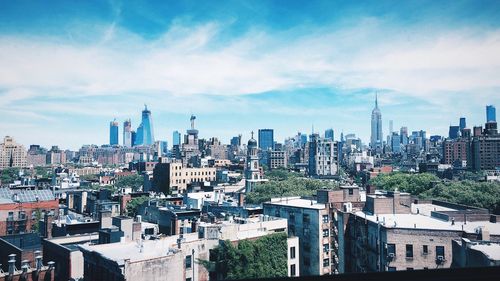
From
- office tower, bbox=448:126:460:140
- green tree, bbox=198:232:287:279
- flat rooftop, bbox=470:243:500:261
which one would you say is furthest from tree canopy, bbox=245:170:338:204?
office tower, bbox=448:126:460:140

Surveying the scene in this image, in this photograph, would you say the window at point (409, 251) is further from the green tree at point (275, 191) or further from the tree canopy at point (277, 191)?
the green tree at point (275, 191)

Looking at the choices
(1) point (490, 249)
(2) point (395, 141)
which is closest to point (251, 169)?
(1) point (490, 249)

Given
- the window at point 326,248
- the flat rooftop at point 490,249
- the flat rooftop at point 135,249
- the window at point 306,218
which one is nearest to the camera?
the flat rooftop at point 490,249

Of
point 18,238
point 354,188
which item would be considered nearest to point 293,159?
point 354,188

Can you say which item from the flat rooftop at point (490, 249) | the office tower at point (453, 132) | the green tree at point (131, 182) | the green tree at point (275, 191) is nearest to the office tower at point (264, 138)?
the office tower at point (453, 132)

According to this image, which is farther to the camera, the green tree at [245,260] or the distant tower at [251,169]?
the distant tower at [251,169]

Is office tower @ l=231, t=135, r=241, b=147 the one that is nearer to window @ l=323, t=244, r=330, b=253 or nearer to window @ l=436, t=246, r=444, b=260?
window @ l=323, t=244, r=330, b=253
